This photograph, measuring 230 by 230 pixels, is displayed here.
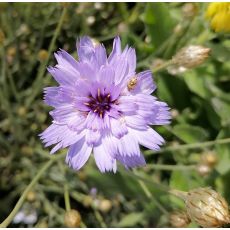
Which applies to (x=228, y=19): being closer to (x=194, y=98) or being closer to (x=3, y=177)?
(x=194, y=98)

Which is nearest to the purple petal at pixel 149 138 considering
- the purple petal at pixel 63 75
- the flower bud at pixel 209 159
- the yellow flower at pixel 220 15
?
the purple petal at pixel 63 75

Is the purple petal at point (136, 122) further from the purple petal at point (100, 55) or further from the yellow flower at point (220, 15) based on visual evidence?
the yellow flower at point (220, 15)

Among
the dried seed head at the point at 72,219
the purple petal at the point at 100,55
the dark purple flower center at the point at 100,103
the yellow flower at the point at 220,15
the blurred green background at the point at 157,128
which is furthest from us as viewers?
the blurred green background at the point at 157,128

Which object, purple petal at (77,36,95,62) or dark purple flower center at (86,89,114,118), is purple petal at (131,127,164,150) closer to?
dark purple flower center at (86,89,114,118)

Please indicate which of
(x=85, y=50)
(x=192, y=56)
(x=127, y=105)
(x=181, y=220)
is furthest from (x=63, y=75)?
(x=181, y=220)

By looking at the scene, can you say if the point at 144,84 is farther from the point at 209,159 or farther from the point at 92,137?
the point at 209,159

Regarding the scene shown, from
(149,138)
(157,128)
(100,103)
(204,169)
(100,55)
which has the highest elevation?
(100,55)
